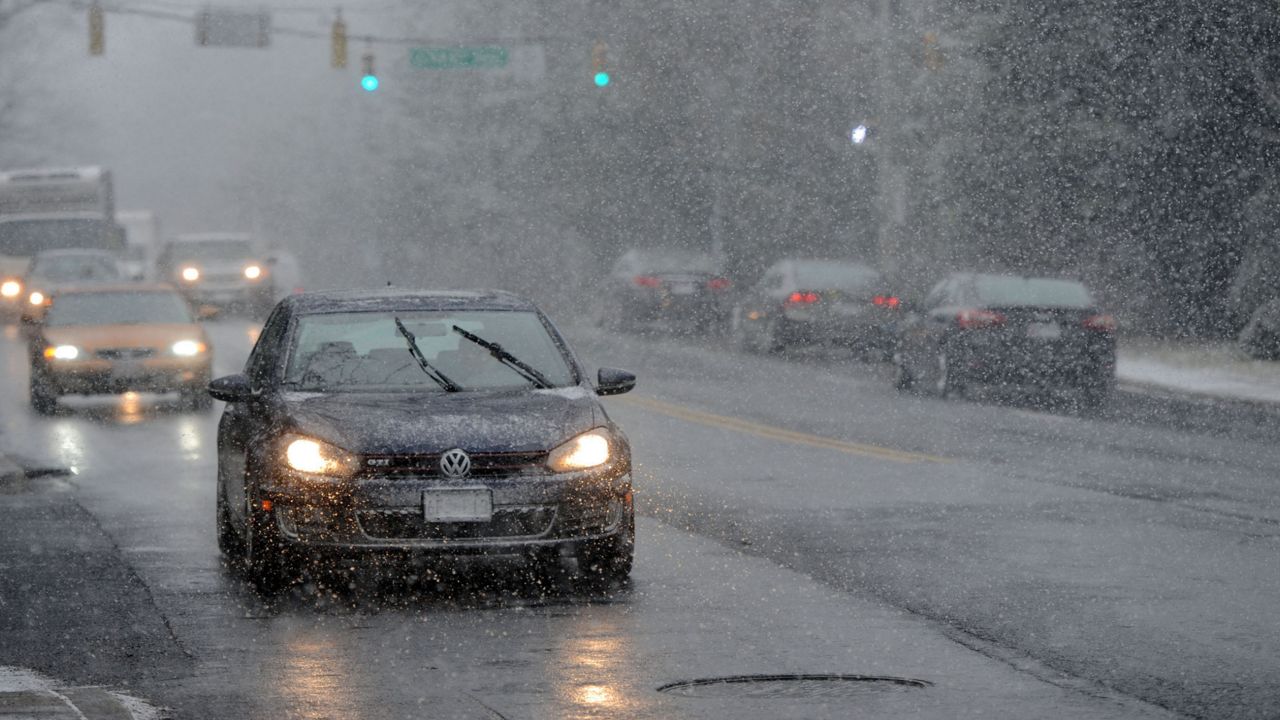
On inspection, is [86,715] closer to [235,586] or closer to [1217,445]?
[235,586]

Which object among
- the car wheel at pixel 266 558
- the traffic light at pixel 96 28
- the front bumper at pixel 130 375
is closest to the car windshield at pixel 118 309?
the front bumper at pixel 130 375

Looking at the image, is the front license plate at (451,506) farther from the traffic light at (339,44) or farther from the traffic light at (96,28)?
the traffic light at (96,28)

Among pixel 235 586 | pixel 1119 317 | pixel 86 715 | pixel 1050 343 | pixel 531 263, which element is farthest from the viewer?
pixel 531 263

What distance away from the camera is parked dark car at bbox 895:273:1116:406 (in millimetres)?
22734

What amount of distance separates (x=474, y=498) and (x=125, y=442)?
948 centimetres

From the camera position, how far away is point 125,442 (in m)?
17.8

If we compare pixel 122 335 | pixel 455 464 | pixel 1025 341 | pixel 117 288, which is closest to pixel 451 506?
pixel 455 464

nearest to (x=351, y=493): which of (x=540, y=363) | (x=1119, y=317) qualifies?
(x=540, y=363)

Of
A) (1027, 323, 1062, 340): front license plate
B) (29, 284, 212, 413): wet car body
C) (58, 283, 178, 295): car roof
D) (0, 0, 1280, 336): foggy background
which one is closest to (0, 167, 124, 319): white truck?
(0, 0, 1280, 336): foggy background

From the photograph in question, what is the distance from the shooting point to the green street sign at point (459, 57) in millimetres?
40969

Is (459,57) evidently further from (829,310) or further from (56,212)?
(829,310)

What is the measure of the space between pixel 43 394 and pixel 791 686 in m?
15.4

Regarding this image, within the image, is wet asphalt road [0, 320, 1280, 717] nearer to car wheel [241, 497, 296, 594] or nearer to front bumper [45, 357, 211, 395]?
car wheel [241, 497, 296, 594]

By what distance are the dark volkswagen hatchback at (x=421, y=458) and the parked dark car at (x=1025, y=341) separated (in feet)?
43.3
